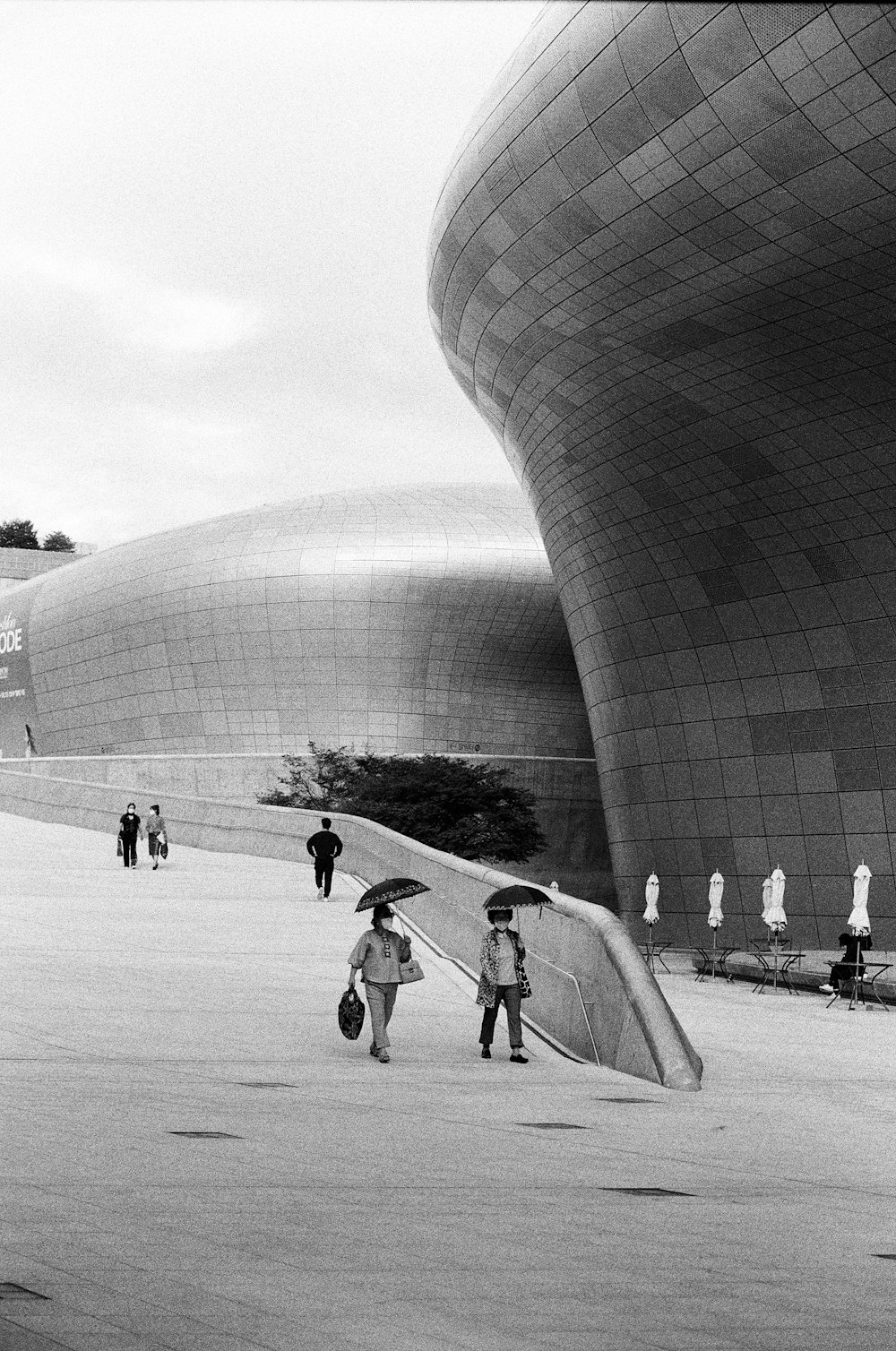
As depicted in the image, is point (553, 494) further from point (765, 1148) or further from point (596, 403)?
point (765, 1148)

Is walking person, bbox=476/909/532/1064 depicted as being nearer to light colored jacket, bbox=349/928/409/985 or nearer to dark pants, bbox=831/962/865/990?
light colored jacket, bbox=349/928/409/985

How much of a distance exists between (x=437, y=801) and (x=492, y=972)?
40.7m

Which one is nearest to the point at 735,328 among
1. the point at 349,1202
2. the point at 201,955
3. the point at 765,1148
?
the point at 201,955

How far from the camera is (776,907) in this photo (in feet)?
99.5

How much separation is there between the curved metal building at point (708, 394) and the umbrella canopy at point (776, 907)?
A: 11.4 feet

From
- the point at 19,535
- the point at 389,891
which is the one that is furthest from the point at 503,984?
the point at 19,535

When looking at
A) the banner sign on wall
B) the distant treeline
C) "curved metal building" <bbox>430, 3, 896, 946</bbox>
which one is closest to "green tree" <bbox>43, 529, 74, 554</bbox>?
the distant treeline

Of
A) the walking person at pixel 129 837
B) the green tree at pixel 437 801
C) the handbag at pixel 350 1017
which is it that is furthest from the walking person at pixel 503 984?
the green tree at pixel 437 801

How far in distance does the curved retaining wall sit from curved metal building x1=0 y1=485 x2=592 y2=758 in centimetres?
2555

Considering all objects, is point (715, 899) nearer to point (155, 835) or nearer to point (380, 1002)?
point (155, 835)

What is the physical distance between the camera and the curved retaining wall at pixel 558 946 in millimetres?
13109

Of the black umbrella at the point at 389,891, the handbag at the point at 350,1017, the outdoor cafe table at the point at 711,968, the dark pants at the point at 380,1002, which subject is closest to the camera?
the handbag at the point at 350,1017

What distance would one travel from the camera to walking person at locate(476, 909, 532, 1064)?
13555 mm

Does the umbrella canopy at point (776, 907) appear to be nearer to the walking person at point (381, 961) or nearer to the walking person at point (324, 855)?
the walking person at point (324, 855)
